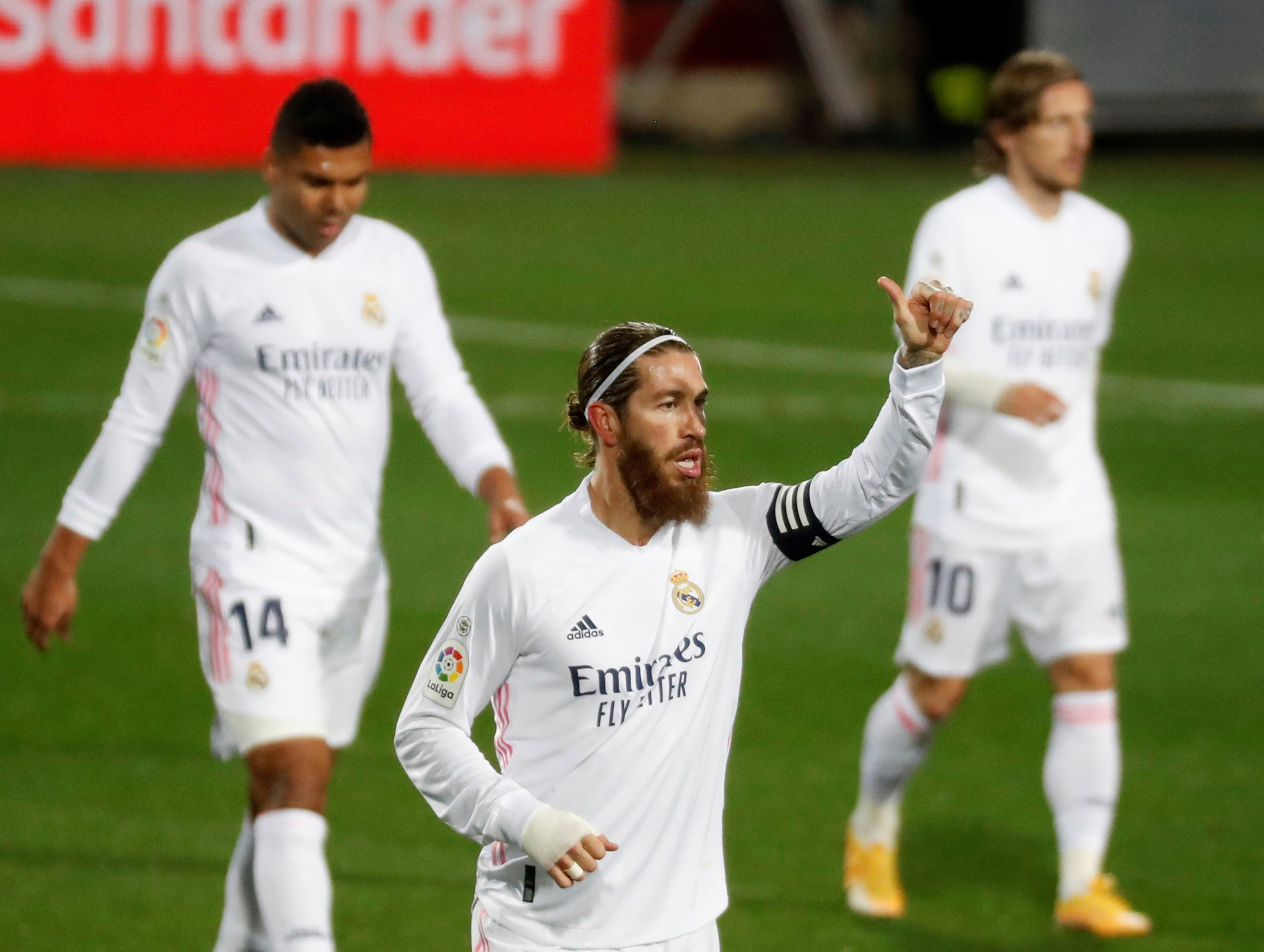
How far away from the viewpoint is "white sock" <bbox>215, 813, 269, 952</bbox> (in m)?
5.55

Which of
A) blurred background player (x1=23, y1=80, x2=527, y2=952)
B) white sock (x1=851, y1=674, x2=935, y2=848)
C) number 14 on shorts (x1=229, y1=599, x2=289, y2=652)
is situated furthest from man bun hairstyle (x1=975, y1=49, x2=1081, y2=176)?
number 14 on shorts (x1=229, y1=599, x2=289, y2=652)

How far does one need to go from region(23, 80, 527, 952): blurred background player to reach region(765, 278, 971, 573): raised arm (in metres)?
1.21

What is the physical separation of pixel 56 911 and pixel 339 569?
1843 millimetres

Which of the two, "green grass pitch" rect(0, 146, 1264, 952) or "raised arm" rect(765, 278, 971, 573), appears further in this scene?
"green grass pitch" rect(0, 146, 1264, 952)

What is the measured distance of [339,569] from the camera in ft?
18.2

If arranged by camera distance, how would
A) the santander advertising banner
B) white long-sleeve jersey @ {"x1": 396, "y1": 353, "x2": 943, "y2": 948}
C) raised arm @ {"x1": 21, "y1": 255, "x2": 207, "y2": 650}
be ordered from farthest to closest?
the santander advertising banner → raised arm @ {"x1": 21, "y1": 255, "x2": 207, "y2": 650} → white long-sleeve jersey @ {"x1": 396, "y1": 353, "x2": 943, "y2": 948}

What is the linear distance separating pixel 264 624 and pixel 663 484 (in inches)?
64.0

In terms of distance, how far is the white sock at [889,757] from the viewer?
656 cm

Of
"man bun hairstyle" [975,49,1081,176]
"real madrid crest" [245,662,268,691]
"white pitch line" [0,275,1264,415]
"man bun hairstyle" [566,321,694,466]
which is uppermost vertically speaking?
"man bun hairstyle" [975,49,1081,176]

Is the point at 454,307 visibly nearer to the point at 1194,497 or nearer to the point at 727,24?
the point at 1194,497

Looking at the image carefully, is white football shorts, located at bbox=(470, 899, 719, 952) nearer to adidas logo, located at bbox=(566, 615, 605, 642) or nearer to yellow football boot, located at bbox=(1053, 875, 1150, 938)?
adidas logo, located at bbox=(566, 615, 605, 642)

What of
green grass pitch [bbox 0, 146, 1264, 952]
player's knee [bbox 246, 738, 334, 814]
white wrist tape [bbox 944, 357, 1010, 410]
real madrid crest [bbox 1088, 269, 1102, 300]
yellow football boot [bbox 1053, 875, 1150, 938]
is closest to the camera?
player's knee [bbox 246, 738, 334, 814]

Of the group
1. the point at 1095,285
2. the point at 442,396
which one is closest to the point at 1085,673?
the point at 1095,285

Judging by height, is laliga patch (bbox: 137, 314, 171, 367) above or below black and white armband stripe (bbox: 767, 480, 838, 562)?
above
